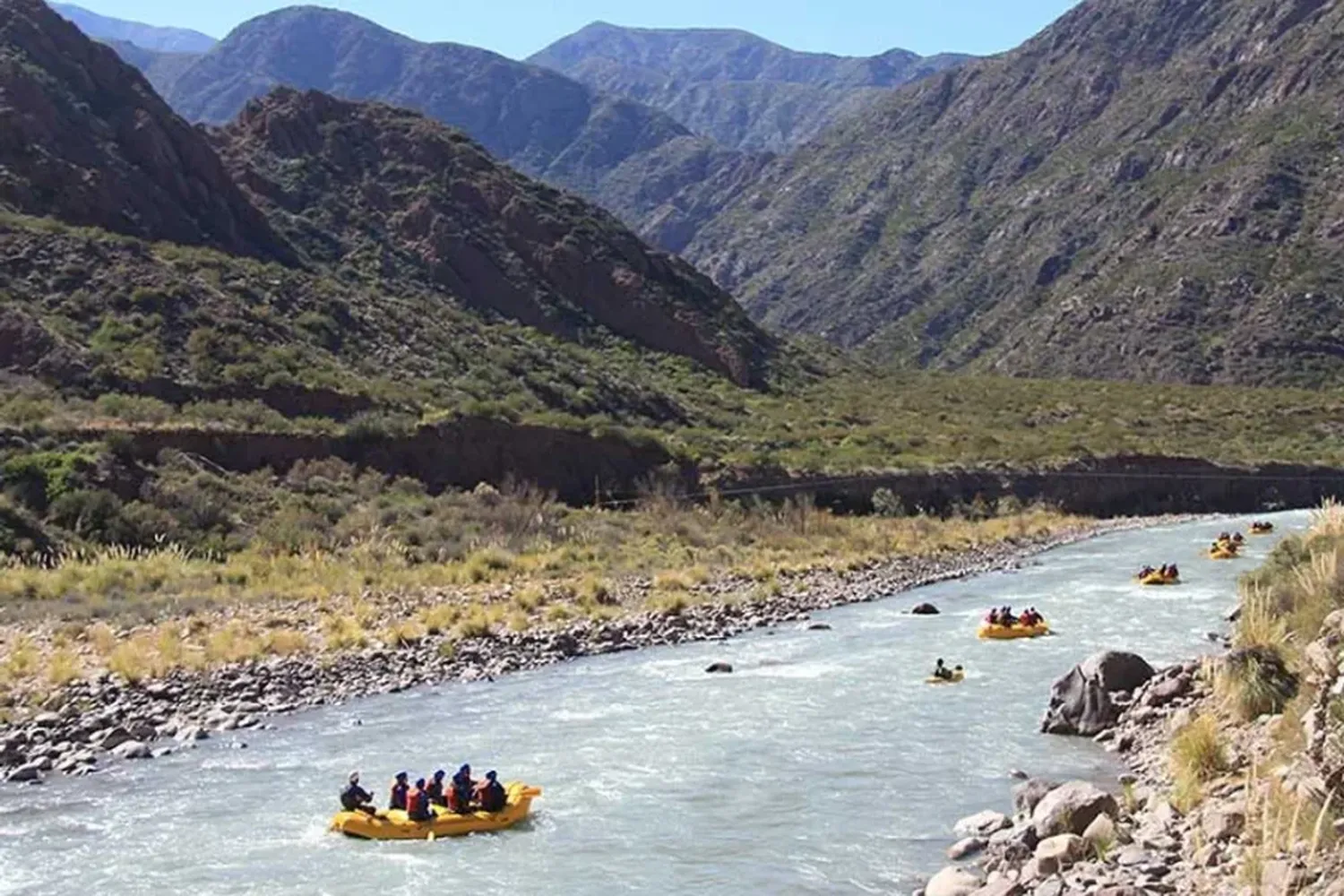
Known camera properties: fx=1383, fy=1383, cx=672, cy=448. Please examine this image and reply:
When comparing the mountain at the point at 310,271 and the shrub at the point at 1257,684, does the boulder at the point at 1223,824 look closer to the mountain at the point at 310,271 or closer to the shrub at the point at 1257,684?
the shrub at the point at 1257,684

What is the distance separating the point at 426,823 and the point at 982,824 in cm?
544

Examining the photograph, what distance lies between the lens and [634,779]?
51.3 feet

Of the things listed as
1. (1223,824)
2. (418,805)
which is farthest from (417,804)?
(1223,824)

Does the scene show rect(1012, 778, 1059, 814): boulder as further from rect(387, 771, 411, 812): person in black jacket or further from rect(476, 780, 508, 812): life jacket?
rect(387, 771, 411, 812): person in black jacket

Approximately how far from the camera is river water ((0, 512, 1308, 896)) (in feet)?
41.0

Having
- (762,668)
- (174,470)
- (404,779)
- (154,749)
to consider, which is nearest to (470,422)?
(174,470)

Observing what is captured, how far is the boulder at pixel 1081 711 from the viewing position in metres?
16.8

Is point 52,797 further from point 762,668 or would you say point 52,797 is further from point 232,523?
point 232,523

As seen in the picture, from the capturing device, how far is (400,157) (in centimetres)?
8481

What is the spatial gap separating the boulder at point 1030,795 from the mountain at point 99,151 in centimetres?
5077

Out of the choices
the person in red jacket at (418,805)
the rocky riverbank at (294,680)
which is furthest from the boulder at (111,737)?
the person in red jacket at (418,805)

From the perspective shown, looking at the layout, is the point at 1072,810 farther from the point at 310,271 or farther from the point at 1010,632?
the point at 310,271

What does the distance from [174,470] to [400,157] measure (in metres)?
52.7

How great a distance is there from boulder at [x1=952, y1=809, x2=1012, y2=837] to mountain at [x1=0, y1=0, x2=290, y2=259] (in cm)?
5072
